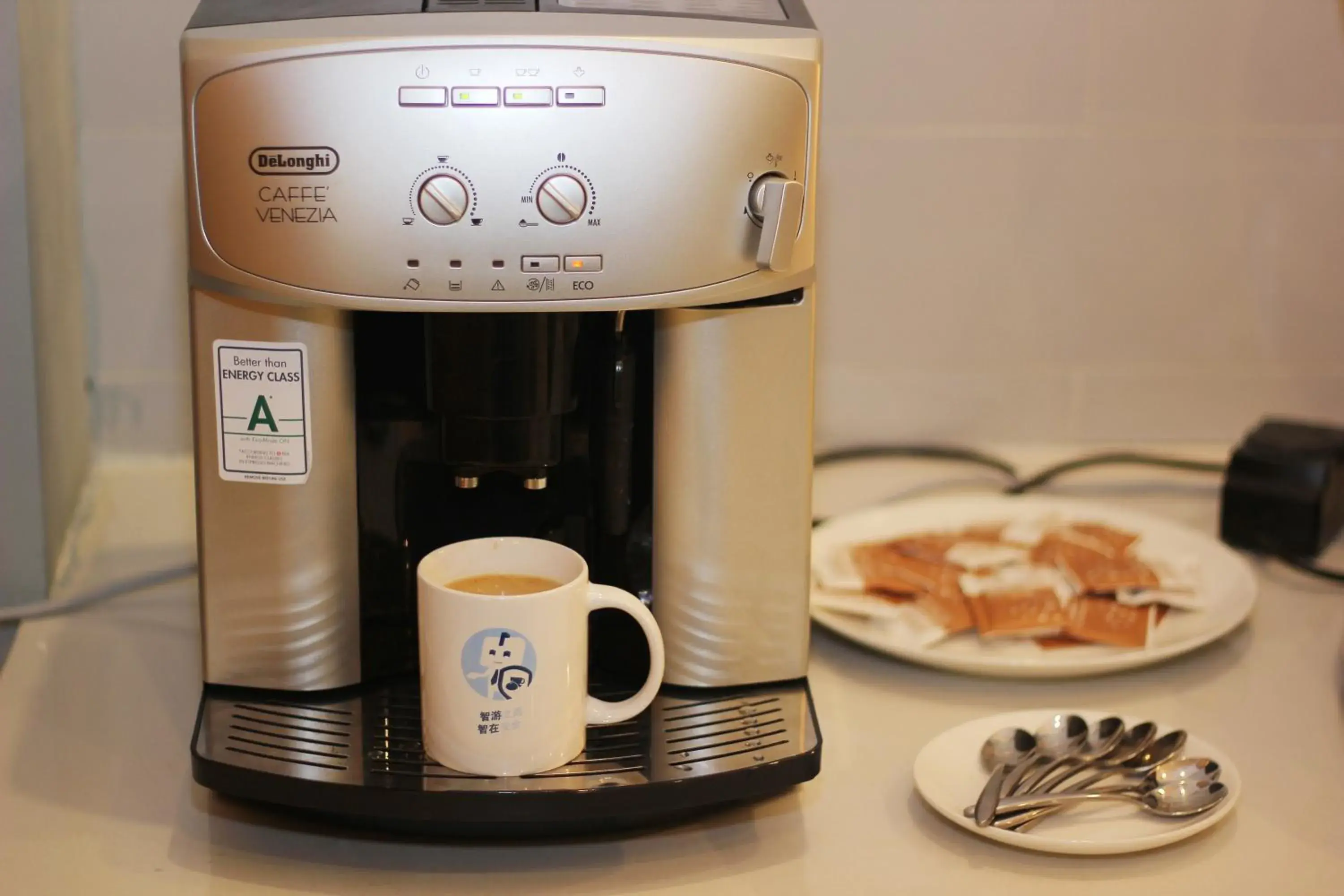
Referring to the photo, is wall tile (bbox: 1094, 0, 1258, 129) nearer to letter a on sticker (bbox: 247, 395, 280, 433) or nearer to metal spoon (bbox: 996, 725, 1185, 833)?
metal spoon (bbox: 996, 725, 1185, 833)

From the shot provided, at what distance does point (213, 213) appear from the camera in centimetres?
55

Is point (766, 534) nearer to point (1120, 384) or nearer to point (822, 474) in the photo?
point (822, 474)

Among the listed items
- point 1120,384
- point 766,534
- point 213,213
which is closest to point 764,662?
point 766,534

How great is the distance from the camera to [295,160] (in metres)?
0.53

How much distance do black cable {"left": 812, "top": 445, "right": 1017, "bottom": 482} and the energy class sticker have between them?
56 cm

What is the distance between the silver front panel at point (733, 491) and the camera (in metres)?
0.60

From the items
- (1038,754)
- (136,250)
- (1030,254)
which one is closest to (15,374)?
(136,250)

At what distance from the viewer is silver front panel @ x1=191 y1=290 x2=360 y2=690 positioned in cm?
58

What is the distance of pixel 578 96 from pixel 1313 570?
2.01 ft

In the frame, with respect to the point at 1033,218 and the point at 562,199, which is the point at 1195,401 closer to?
the point at 1033,218

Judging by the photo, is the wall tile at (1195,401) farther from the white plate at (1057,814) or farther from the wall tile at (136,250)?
the wall tile at (136,250)

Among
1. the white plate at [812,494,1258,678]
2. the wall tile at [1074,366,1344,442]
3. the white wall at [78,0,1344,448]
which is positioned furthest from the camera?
the wall tile at [1074,366,1344,442]

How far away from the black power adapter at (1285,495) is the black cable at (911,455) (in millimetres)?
176

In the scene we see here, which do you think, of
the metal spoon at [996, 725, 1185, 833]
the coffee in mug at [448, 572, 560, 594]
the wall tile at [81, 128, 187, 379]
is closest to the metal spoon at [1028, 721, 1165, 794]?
the metal spoon at [996, 725, 1185, 833]
